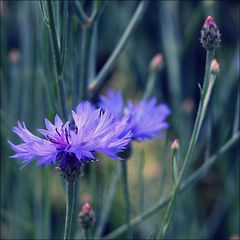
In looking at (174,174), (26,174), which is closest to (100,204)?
(26,174)

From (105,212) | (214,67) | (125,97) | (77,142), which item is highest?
(125,97)

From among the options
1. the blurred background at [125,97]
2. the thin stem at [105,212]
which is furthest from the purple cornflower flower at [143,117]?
the thin stem at [105,212]

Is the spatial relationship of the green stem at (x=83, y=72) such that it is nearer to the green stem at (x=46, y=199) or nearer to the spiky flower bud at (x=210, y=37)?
the green stem at (x=46, y=199)

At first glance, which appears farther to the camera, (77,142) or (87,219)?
(87,219)

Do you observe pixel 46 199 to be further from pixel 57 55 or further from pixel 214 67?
pixel 214 67

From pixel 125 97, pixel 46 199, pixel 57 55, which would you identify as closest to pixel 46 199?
pixel 46 199

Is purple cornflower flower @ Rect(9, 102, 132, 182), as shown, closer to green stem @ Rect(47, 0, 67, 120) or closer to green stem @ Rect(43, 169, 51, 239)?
green stem @ Rect(47, 0, 67, 120)

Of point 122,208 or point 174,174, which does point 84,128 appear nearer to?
point 174,174

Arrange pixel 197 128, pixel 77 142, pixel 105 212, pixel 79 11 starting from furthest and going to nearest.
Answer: pixel 105 212, pixel 79 11, pixel 197 128, pixel 77 142
